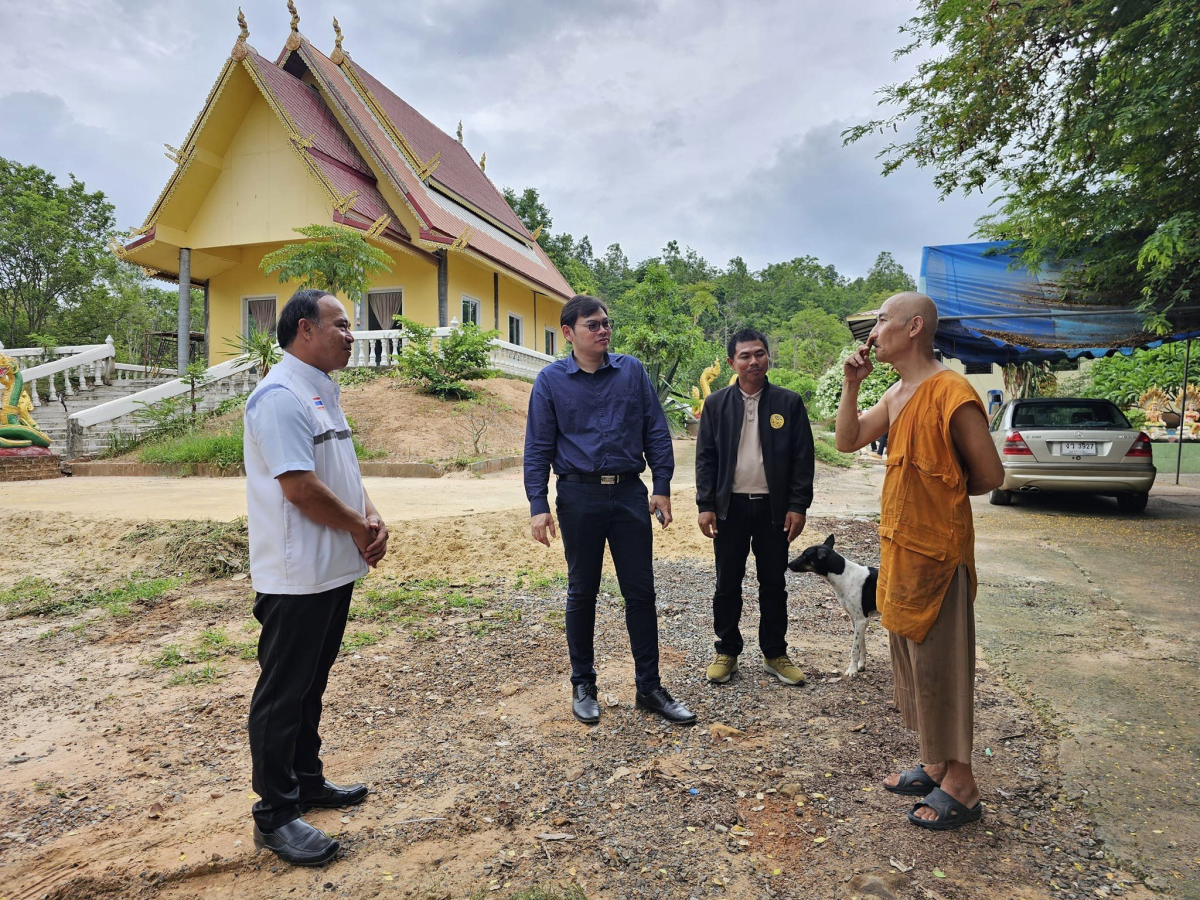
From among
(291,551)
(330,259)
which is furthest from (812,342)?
(291,551)

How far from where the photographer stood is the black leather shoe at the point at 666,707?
117 inches

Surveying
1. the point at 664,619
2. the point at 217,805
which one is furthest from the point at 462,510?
the point at 217,805

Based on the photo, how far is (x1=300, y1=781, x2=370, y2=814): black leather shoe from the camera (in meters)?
2.33

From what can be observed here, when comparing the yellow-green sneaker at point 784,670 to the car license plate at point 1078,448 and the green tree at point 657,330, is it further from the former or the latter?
the green tree at point 657,330

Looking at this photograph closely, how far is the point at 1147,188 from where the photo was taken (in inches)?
243

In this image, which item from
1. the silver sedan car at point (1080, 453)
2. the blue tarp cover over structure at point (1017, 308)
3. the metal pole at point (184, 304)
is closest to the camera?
the blue tarp cover over structure at point (1017, 308)

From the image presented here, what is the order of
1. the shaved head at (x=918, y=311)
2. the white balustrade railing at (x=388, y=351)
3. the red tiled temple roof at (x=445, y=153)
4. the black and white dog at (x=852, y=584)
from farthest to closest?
the red tiled temple roof at (x=445, y=153)
the white balustrade railing at (x=388, y=351)
the black and white dog at (x=852, y=584)
the shaved head at (x=918, y=311)

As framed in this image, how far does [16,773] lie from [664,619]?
321 cm

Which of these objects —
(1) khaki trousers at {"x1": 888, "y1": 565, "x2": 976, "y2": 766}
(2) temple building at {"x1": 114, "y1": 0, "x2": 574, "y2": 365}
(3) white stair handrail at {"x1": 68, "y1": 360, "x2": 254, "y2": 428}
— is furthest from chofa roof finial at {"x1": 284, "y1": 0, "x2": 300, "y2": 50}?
(1) khaki trousers at {"x1": 888, "y1": 565, "x2": 976, "y2": 766}

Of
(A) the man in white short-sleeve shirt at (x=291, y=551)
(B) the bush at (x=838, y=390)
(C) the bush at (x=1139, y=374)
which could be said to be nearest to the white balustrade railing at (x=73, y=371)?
(A) the man in white short-sleeve shirt at (x=291, y=551)

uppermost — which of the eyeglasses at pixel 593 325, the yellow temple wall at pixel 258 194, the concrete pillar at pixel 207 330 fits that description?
the yellow temple wall at pixel 258 194

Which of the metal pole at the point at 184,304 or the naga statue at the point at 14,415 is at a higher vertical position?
the metal pole at the point at 184,304

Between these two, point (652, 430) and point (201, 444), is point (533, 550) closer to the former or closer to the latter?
point (652, 430)

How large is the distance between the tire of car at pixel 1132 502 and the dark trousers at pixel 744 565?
7823mm
